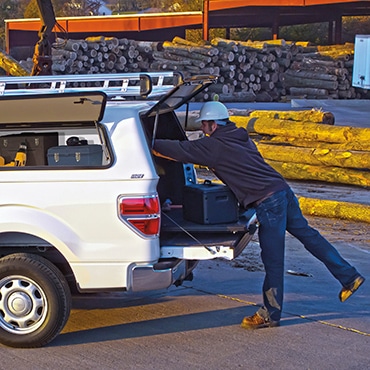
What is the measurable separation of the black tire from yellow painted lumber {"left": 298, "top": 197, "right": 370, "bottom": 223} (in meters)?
6.39

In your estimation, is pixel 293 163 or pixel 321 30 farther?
pixel 321 30

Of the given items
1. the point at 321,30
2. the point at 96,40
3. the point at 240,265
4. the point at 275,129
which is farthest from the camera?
the point at 321,30

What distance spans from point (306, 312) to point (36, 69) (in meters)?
10.1

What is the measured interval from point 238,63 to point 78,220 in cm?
2785

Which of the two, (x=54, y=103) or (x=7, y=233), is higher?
(x=54, y=103)

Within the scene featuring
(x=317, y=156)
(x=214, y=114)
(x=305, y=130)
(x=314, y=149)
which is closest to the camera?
(x=214, y=114)

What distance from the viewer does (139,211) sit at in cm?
588

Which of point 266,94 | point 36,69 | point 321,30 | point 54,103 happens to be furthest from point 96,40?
point 54,103

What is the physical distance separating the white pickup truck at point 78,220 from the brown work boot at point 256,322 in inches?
27.6

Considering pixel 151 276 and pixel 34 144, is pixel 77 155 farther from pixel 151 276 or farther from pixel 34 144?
pixel 151 276

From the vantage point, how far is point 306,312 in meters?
7.09

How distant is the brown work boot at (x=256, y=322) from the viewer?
6.55 m

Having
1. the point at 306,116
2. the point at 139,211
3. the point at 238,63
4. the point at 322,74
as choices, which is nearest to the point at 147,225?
the point at 139,211

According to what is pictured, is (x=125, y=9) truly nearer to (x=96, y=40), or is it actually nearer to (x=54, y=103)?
(x=96, y=40)
